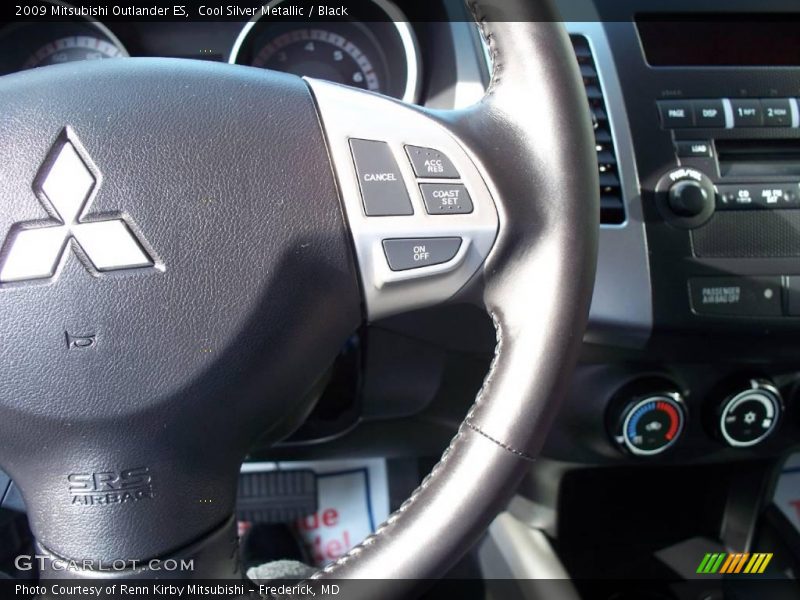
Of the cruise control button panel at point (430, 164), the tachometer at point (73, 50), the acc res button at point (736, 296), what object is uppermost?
the tachometer at point (73, 50)

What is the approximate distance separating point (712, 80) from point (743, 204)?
0.54 feet

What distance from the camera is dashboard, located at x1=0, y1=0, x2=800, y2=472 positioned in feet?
A: 3.06

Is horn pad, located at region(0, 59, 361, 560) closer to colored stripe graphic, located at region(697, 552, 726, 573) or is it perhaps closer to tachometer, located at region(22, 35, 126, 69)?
tachometer, located at region(22, 35, 126, 69)

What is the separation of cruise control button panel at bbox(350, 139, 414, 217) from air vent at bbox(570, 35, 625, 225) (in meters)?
0.37

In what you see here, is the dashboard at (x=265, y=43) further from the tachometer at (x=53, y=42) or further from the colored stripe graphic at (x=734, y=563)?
the colored stripe graphic at (x=734, y=563)

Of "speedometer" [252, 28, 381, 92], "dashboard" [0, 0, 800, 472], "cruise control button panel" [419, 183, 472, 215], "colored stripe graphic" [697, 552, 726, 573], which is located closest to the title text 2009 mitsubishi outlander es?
"cruise control button panel" [419, 183, 472, 215]

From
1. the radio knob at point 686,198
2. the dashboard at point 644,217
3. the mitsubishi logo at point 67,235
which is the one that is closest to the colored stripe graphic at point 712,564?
the dashboard at point 644,217

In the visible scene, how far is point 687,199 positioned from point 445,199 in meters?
0.42

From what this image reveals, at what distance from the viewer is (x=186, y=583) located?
63cm

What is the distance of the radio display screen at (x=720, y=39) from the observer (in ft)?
3.29

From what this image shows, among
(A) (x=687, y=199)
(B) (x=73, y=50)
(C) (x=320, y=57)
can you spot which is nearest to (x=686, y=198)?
(A) (x=687, y=199)

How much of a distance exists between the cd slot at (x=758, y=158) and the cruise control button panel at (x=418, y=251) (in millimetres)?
484

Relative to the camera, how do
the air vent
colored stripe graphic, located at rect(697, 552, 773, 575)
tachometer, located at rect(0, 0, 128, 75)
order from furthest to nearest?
colored stripe graphic, located at rect(697, 552, 773, 575) → tachometer, located at rect(0, 0, 128, 75) → the air vent

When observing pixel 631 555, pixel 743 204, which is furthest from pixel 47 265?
pixel 631 555
